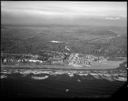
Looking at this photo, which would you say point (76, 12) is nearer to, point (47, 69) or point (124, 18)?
point (124, 18)

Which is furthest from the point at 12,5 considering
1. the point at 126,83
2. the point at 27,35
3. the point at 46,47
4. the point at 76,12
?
the point at 126,83

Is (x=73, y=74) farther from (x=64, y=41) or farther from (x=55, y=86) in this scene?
(x=64, y=41)

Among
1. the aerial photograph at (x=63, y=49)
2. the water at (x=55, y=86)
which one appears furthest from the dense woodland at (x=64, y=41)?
the water at (x=55, y=86)

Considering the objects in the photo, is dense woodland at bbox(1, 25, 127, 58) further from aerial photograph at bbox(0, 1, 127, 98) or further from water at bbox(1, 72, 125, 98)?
water at bbox(1, 72, 125, 98)

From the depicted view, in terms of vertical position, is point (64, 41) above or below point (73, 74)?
above

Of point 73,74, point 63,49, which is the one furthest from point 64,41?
point 73,74

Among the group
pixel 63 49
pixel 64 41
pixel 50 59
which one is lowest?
pixel 50 59

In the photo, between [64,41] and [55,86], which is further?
[64,41]
